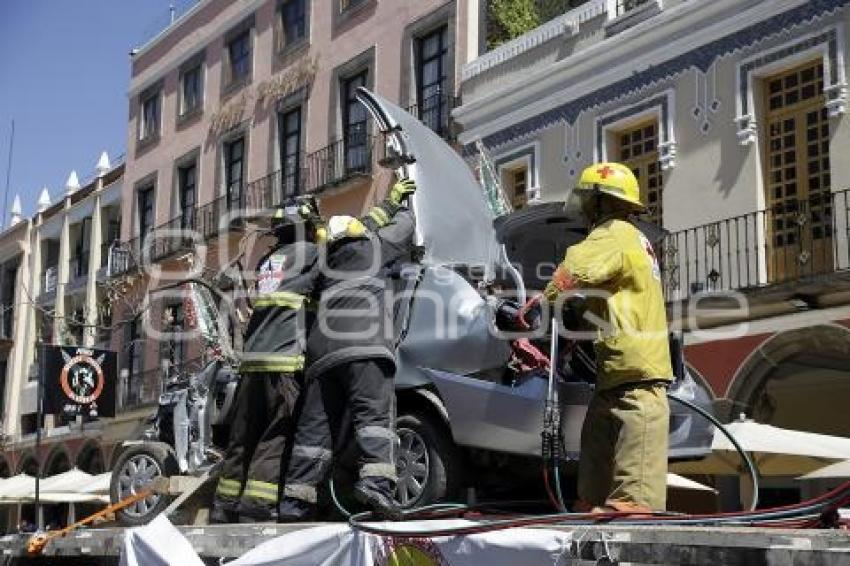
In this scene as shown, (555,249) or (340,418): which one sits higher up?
(555,249)

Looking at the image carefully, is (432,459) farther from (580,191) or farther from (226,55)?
(226,55)

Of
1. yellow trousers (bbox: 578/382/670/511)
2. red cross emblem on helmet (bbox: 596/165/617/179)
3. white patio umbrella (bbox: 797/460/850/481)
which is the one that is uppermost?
red cross emblem on helmet (bbox: 596/165/617/179)

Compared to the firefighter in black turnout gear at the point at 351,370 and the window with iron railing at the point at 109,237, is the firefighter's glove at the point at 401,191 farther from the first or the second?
the window with iron railing at the point at 109,237

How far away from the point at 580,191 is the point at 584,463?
3.58ft

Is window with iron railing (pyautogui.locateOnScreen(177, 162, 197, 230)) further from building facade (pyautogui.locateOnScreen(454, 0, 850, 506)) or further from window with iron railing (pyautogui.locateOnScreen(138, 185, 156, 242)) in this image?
building facade (pyautogui.locateOnScreen(454, 0, 850, 506))

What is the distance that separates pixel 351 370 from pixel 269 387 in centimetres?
64

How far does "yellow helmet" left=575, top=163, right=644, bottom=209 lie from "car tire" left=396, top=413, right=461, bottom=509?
128 cm

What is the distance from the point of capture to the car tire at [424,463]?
203 inches

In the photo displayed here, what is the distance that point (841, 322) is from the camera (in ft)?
45.1

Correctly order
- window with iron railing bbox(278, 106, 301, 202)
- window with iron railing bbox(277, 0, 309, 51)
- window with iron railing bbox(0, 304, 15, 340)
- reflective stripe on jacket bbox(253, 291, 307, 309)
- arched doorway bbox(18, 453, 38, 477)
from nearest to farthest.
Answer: reflective stripe on jacket bbox(253, 291, 307, 309) → window with iron railing bbox(278, 106, 301, 202) → window with iron railing bbox(277, 0, 309, 51) → arched doorway bbox(18, 453, 38, 477) → window with iron railing bbox(0, 304, 15, 340)

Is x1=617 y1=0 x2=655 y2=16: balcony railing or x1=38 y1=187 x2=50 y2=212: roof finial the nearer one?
x1=617 y1=0 x2=655 y2=16: balcony railing

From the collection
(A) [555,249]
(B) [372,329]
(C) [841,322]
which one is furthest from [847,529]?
(C) [841,322]

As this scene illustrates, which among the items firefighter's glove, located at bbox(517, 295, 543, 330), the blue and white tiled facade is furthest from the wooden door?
firefighter's glove, located at bbox(517, 295, 543, 330)

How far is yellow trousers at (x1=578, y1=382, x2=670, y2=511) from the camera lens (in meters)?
4.26
